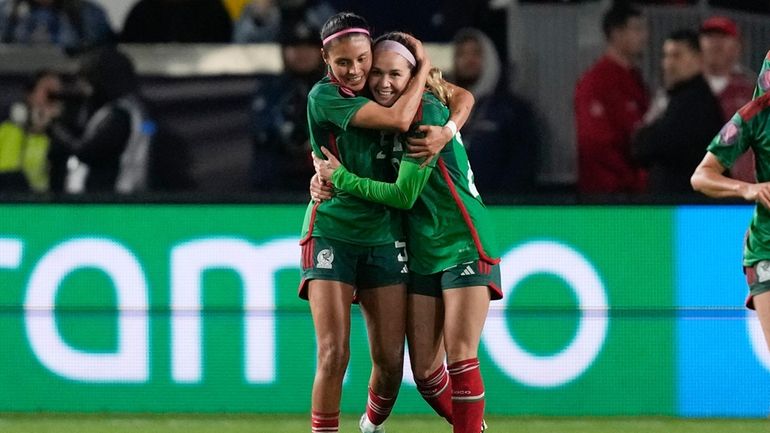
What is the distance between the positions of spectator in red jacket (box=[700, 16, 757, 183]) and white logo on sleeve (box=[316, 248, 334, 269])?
9.71ft

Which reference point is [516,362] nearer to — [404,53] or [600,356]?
[600,356]

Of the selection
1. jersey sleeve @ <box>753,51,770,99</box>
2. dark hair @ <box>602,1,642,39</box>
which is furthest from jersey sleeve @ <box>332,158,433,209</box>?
dark hair @ <box>602,1,642,39</box>

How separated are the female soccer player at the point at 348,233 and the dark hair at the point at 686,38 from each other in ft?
7.47

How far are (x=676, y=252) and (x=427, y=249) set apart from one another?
8.29ft

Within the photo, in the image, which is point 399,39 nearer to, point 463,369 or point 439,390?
point 463,369

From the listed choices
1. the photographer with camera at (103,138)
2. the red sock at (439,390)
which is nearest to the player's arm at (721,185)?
the red sock at (439,390)

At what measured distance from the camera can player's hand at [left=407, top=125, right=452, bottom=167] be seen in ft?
21.9

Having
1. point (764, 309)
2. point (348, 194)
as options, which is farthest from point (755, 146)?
point (348, 194)

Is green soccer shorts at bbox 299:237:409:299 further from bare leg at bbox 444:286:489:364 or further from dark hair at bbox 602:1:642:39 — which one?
dark hair at bbox 602:1:642:39

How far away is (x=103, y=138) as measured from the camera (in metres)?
9.25

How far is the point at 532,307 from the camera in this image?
905 centimetres

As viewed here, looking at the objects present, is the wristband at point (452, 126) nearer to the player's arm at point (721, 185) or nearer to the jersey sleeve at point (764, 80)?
the player's arm at point (721, 185)

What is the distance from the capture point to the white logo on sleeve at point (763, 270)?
22.1ft

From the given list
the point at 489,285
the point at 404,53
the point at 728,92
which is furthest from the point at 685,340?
the point at 404,53
